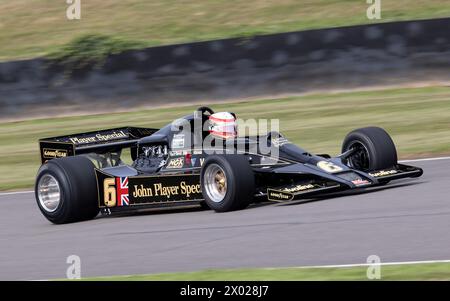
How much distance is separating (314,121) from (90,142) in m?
6.54

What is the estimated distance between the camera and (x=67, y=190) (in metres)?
10.5

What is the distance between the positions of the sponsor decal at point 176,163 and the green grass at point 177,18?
9368 mm

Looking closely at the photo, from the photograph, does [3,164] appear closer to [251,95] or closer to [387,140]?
[251,95]

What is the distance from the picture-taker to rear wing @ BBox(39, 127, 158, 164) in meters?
11.6

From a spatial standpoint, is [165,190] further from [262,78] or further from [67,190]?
[262,78]

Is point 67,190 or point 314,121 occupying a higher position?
point 314,121

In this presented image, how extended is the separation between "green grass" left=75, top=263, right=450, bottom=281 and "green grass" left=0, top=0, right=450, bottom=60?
43.0 ft

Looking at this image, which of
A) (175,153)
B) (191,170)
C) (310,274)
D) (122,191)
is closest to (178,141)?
(175,153)

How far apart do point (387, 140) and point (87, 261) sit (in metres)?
3.93

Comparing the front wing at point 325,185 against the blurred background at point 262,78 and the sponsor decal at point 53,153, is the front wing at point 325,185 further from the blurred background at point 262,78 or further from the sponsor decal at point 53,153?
the blurred background at point 262,78

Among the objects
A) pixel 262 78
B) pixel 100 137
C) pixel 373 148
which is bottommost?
pixel 373 148

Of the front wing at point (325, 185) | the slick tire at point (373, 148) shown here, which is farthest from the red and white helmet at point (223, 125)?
the slick tire at point (373, 148)

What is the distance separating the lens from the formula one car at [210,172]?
9922mm
